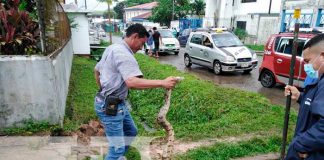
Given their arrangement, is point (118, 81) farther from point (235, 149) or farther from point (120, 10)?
point (120, 10)

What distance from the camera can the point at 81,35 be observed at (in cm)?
1570

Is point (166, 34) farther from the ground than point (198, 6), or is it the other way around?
point (198, 6)

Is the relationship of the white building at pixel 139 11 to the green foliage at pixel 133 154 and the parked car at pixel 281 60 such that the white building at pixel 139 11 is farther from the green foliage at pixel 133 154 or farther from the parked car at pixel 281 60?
the green foliage at pixel 133 154

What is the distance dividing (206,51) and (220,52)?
0.95 meters

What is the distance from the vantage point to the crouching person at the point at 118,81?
2627mm

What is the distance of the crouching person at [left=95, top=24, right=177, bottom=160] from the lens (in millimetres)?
2627

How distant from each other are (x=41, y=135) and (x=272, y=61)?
21.7 ft

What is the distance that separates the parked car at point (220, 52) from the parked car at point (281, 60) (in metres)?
2.05

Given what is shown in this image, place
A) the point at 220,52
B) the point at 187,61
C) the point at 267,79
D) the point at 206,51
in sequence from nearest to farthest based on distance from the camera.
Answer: the point at 267,79, the point at 220,52, the point at 206,51, the point at 187,61

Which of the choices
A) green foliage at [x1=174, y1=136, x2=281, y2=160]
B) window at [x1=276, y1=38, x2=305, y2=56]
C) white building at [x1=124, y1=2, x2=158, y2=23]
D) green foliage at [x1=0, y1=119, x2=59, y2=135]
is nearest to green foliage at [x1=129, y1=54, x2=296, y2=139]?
green foliage at [x1=174, y1=136, x2=281, y2=160]

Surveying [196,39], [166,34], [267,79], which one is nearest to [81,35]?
[166,34]

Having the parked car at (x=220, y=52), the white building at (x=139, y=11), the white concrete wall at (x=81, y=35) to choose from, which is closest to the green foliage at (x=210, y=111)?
the parked car at (x=220, y=52)

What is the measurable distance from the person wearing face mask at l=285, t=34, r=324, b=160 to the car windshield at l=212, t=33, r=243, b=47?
365 inches

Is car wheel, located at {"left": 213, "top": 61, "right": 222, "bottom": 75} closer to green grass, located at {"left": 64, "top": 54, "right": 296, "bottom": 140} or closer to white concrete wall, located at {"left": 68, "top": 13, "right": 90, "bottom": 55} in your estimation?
green grass, located at {"left": 64, "top": 54, "right": 296, "bottom": 140}
